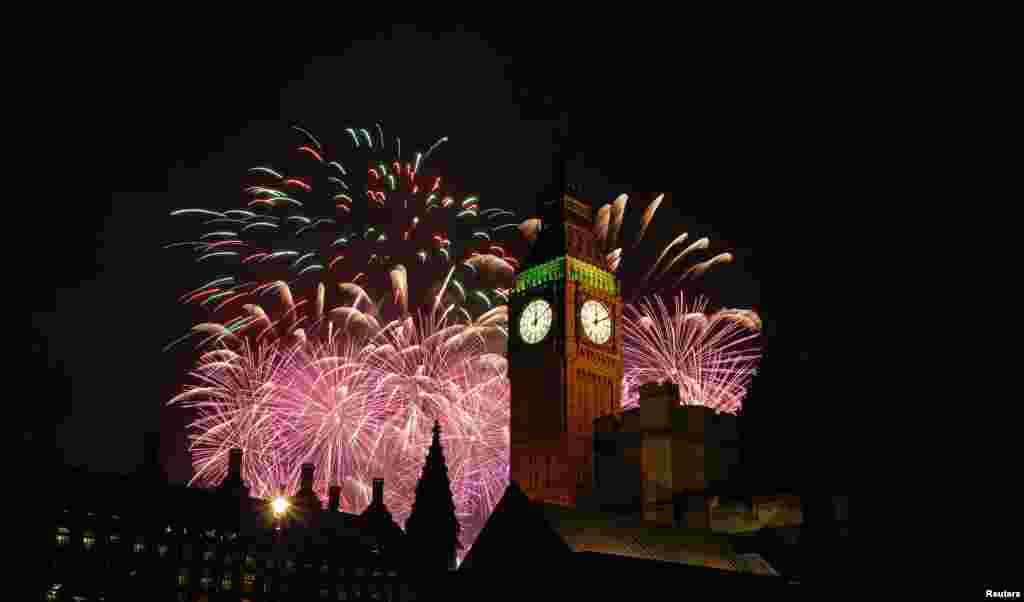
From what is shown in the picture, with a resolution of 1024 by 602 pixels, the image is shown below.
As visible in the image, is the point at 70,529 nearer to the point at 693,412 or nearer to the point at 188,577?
the point at 188,577

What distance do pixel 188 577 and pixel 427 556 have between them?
675 inches

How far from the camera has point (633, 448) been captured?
9725 centimetres

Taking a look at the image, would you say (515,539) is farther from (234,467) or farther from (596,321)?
(596,321)

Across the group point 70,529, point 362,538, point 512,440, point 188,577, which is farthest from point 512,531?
point 512,440

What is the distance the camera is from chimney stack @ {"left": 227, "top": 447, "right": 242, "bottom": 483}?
266ft

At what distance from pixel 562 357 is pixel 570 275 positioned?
27.4 feet

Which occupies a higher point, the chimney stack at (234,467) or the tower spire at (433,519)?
the chimney stack at (234,467)

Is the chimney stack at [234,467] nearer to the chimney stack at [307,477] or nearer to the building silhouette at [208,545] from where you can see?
the building silhouette at [208,545]

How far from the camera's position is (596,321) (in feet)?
351

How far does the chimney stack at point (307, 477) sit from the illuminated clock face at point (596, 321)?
3327cm

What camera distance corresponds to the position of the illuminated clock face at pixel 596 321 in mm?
105938

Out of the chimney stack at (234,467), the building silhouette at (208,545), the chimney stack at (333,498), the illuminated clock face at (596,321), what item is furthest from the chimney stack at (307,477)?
the illuminated clock face at (596,321)

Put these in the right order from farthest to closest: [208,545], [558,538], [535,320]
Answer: [535,320], [208,545], [558,538]

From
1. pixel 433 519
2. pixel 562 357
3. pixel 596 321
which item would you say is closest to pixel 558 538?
pixel 433 519
